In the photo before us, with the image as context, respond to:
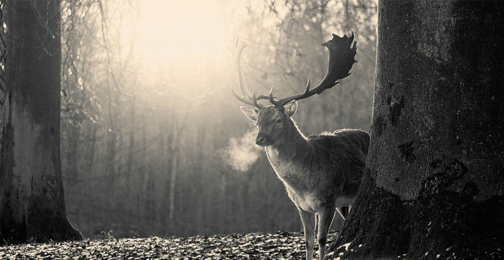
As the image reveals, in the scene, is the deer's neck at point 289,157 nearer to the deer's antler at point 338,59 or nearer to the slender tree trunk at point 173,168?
the deer's antler at point 338,59

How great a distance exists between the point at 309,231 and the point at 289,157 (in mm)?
797

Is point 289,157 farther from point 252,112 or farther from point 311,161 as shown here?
point 252,112

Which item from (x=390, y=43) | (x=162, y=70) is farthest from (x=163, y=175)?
(x=390, y=43)

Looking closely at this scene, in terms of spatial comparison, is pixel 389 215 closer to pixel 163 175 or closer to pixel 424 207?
pixel 424 207

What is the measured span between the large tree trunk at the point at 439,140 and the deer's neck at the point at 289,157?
2317 mm

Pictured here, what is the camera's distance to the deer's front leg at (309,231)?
736 centimetres

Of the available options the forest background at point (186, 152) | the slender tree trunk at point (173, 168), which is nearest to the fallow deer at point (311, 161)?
the forest background at point (186, 152)

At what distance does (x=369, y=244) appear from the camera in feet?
16.6

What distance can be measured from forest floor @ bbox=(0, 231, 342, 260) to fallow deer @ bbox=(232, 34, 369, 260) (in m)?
0.63

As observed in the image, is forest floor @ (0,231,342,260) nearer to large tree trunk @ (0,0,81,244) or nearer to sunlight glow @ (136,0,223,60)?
large tree trunk @ (0,0,81,244)

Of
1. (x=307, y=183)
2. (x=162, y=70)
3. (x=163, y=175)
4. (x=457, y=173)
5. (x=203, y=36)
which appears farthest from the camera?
(x=163, y=175)

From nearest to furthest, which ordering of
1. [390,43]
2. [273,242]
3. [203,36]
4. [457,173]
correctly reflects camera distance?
[457,173] < [390,43] < [273,242] < [203,36]

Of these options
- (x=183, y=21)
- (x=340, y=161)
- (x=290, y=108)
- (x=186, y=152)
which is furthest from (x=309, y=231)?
(x=186, y=152)

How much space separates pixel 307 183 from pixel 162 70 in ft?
66.5
